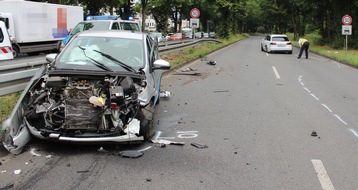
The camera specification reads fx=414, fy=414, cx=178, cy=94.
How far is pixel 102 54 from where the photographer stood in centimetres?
682

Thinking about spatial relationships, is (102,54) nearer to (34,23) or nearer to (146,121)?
(146,121)

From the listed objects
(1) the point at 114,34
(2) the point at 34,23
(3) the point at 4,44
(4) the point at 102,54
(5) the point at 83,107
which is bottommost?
(5) the point at 83,107

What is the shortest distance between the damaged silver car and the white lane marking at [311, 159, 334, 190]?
2.39m

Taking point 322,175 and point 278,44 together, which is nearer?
point 322,175

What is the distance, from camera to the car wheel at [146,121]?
598 cm

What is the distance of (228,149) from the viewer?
606cm

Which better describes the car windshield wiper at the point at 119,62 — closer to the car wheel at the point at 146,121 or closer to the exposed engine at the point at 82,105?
the exposed engine at the point at 82,105

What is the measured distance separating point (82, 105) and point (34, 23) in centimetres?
2108

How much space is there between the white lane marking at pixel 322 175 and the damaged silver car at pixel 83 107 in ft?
7.83

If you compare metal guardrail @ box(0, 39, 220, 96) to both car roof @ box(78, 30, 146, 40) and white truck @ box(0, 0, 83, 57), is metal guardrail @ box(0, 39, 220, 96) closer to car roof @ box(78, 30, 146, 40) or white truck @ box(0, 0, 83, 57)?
car roof @ box(78, 30, 146, 40)

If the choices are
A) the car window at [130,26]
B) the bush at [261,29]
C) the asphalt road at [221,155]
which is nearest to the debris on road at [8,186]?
the asphalt road at [221,155]

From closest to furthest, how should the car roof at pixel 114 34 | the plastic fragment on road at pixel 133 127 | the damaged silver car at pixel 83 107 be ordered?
the damaged silver car at pixel 83 107, the plastic fragment on road at pixel 133 127, the car roof at pixel 114 34

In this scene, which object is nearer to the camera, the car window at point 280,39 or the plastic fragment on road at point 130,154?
the plastic fragment on road at point 130,154

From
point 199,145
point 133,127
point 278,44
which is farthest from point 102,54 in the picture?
point 278,44
